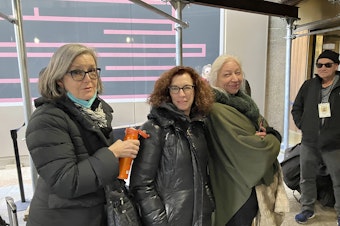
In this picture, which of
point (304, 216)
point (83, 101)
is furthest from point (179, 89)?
point (304, 216)

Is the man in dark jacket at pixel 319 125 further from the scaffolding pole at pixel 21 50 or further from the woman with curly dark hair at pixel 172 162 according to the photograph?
the scaffolding pole at pixel 21 50

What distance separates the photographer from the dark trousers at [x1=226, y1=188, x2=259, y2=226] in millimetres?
1571

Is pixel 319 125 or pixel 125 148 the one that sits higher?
pixel 125 148

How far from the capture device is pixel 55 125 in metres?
1.00

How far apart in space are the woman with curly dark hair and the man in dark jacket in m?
1.59

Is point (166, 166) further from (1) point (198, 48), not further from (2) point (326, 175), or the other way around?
(1) point (198, 48)

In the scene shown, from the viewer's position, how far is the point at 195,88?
1.41 metres

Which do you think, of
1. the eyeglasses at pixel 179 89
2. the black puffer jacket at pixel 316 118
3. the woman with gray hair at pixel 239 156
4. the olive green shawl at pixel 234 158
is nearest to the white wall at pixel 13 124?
the black puffer jacket at pixel 316 118

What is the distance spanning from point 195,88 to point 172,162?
0.39 meters

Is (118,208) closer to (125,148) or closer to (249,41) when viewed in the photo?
(125,148)

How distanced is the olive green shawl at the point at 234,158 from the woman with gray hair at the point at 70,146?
1.69ft

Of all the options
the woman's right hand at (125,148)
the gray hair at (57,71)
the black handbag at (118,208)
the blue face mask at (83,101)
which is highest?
the gray hair at (57,71)

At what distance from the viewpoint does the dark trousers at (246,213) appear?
1571 millimetres

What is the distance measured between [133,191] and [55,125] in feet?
1.59
